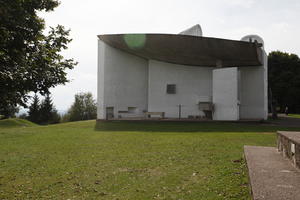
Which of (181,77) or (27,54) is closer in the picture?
(27,54)

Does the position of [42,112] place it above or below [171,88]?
below

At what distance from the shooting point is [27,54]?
5117 mm

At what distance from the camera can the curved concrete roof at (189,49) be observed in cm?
2298

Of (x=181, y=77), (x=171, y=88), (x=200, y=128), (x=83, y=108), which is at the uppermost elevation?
(x=181, y=77)

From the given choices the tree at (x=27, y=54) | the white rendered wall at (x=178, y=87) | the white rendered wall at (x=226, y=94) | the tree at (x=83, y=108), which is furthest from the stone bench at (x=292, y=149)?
the tree at (x=83, y=108)

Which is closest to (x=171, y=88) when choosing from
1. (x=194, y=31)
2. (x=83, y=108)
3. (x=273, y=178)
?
(x=194, y=31)

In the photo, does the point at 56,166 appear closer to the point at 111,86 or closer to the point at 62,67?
the point at 62,67

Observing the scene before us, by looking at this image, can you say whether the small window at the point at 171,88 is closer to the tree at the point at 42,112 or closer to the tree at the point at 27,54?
the tree at the point at 27,54

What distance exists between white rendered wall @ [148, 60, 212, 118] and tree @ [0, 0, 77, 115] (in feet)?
74.3

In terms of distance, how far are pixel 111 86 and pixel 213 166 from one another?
23468mm

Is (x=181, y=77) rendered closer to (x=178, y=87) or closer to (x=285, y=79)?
(x=178, y=87)

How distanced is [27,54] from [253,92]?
83.4 feet

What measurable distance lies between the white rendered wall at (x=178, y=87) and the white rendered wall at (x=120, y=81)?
148 centimetres

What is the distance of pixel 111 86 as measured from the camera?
28844 mm
